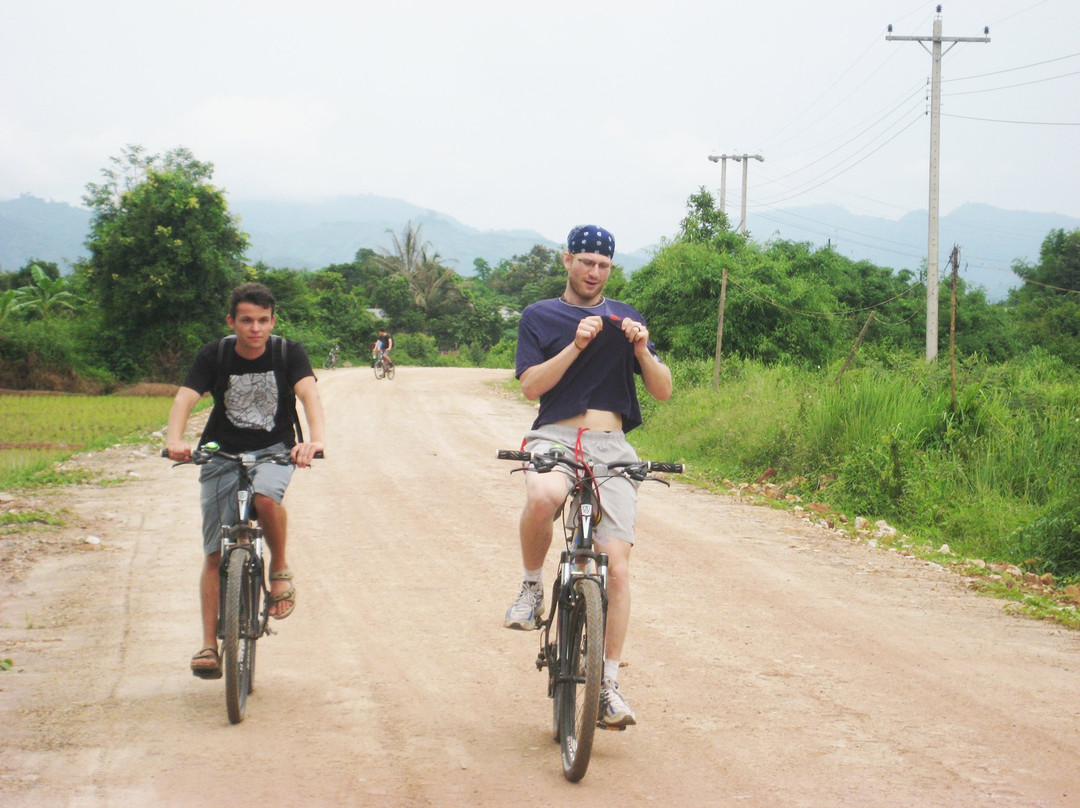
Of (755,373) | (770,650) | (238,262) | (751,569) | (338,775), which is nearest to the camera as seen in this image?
(338,775)

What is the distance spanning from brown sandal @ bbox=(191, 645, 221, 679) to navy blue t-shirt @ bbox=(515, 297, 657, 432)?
5.85 feet

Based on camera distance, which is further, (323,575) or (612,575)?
(323,575)

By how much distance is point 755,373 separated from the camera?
60.4 ft

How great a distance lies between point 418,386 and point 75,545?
2104 centimetres

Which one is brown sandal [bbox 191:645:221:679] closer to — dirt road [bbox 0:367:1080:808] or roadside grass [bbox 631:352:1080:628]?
dirt road [bbox 0:367:1080:808]

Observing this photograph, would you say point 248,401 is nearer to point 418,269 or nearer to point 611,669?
point 611,669

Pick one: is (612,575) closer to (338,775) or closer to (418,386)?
(338,775)

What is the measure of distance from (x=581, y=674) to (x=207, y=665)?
1.71 meters

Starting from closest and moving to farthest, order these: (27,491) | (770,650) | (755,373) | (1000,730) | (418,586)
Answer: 1. (1000,730)
2. (770,650)
3. (418,586)
4. (27,491)
5. (755,373)

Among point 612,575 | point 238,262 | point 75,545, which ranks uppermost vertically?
point 238,262

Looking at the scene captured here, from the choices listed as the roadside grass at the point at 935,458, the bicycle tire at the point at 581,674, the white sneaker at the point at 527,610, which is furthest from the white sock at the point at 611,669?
the roadside grass at the point at 935,458

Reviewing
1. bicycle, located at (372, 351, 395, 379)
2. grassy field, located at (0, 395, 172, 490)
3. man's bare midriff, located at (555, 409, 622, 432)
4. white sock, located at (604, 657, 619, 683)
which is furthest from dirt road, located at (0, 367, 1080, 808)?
bicycle, located at (372, 351, 395, 379)

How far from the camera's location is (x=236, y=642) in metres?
4.32

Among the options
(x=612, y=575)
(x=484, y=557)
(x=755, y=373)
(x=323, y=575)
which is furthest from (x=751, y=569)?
(x=755, y=373)
